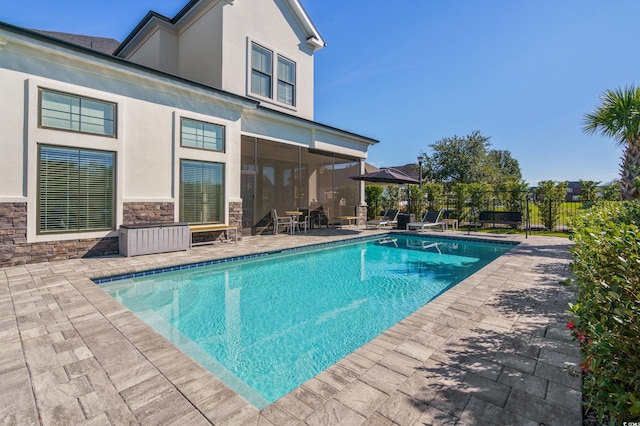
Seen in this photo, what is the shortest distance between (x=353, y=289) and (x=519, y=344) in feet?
10.8

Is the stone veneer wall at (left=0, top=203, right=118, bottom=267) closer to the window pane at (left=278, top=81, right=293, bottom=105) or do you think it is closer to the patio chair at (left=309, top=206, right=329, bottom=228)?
the window pane at (left=278, top=81, right=293, bottom=105)

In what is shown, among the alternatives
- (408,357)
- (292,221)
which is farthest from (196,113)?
(408,357)

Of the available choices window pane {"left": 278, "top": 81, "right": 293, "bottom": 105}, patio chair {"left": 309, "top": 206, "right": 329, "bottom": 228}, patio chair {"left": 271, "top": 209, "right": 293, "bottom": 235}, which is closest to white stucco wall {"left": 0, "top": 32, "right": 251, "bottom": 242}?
patio chair {"left": 271, "top": 209, "right": 293, "bottom": 235}

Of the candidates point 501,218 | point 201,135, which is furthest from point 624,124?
point 201,135

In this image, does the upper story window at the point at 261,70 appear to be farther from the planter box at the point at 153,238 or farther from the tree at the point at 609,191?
the tree at the point at 609,191

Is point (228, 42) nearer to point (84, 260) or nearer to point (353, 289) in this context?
point (84, 260)

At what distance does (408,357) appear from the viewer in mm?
2740

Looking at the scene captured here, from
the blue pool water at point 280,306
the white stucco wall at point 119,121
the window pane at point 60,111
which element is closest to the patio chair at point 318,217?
the white stucco wall at point 119,121

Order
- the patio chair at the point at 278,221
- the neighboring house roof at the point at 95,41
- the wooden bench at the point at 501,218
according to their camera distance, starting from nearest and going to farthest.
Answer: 1. the patio chair at the point at 278,221
2. the wooden bench at the point at 501,218
3. the neighboring house roof at the point at 95,41

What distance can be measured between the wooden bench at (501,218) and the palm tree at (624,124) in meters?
3.87

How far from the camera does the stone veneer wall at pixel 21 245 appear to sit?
5930 mm

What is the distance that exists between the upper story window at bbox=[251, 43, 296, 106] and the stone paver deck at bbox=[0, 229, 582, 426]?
32.9ft

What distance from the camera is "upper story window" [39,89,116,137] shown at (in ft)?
20.8

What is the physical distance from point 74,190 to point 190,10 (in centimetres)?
870
